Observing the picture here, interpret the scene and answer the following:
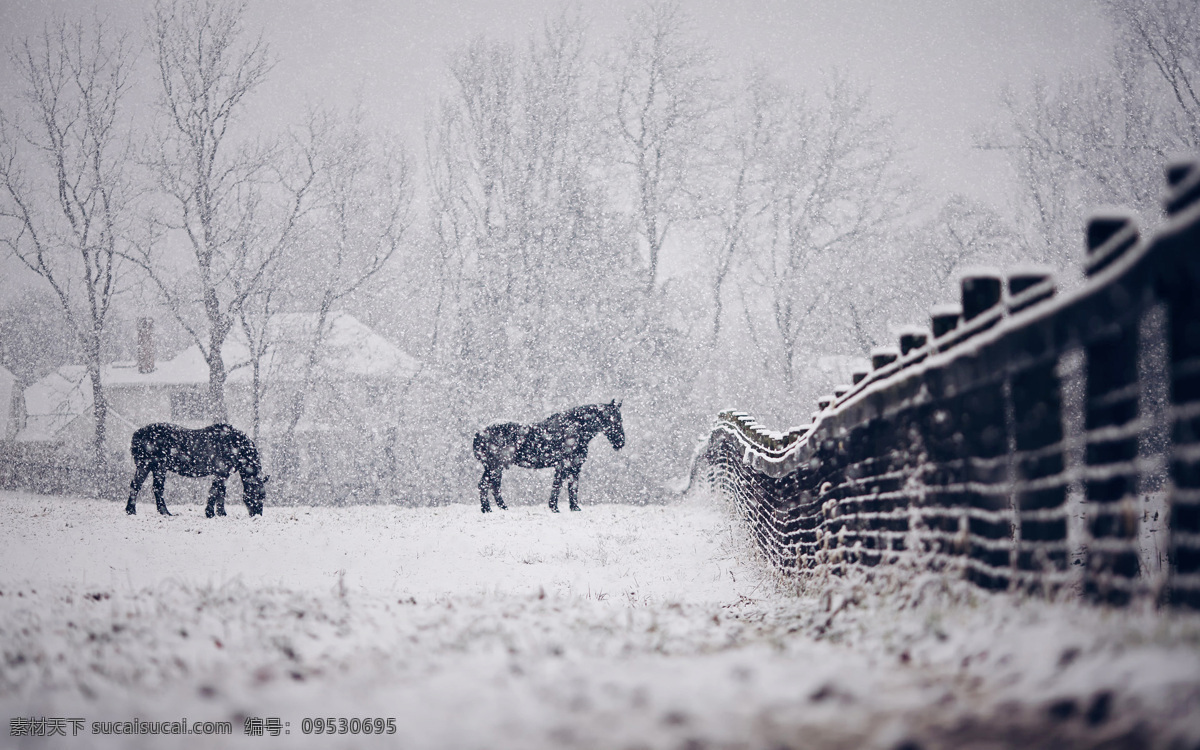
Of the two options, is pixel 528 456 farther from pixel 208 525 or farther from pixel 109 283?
pixel 109 283

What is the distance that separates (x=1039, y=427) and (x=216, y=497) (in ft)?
54.2

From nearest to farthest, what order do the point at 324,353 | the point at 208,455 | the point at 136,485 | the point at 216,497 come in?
the point at 216,497 < the point at 208,455 < the point at 136,485 < the point at 324,353

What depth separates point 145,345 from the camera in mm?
38250

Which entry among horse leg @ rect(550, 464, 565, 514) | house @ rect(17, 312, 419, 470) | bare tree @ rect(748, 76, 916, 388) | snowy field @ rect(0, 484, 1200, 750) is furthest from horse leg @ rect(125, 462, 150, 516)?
bare tree @ rect(748, 76, 916, 388)

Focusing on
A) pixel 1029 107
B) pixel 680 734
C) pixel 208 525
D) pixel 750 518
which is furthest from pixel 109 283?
pixel 1029 107

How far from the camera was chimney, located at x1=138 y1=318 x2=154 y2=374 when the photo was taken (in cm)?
3753

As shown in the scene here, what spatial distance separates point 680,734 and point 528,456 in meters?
14.3

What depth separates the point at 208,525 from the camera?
1281 centimetres

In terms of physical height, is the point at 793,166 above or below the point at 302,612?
above

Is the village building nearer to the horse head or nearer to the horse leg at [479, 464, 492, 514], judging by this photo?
the horse leg at [479, 464, 492, 514]

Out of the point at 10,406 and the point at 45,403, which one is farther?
the point at 10,406

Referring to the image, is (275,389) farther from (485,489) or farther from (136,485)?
(485,489)

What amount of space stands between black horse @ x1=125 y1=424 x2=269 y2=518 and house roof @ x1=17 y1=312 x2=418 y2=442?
10.6 meters

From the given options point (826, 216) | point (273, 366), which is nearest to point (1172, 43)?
point (826, 216)
